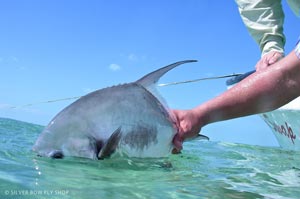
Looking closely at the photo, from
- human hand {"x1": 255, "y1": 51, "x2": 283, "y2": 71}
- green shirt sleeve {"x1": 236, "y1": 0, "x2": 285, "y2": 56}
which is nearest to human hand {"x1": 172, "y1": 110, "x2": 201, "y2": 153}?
human hand {"x1": 255, "y1": 51, "x2": 283, "y2": 71}

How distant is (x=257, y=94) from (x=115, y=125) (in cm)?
81

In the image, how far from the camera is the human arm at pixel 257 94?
1.86 metres

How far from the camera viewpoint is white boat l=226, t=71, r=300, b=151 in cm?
431

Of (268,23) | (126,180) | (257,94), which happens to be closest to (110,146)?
(126,180)

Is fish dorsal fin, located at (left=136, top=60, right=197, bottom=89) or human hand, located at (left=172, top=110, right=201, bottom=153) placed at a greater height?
fish dorsal fin, located at (left=136, top=60, right=197, bottom=89)

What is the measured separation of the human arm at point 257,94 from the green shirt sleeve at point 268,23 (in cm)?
153

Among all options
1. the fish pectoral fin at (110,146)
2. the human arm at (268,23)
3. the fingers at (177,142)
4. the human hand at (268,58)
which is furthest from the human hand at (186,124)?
the human arm at (268,23)

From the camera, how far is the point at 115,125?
2309 mm

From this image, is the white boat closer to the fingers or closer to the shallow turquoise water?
the shallow turquoise water

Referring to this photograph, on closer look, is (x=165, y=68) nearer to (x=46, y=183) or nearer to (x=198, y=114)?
(x=198, y=114)

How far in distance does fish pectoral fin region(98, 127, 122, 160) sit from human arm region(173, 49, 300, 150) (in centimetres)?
44

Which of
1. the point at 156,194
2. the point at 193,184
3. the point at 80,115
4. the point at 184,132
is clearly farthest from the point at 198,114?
the point at 80,115

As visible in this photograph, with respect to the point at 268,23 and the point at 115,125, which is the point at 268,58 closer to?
the point at 268,23

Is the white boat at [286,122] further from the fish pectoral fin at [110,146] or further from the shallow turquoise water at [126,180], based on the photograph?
the fish pectoral fin at [110,146]
